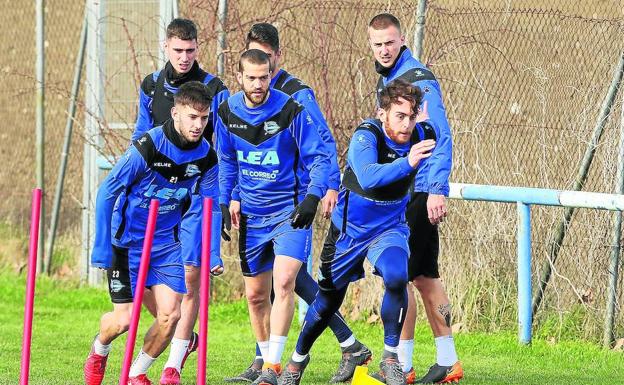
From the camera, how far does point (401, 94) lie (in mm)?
7652

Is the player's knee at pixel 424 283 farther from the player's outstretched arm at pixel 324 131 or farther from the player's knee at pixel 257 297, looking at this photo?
the player's knee at pixel 257 297

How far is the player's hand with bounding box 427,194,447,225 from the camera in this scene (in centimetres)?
790

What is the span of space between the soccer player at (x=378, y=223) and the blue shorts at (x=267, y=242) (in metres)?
0.20

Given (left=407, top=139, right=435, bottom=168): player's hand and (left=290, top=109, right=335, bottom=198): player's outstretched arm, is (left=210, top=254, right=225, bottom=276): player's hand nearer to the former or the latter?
(left=290, top=109, right=335, bottom=198): player's outstretched arm

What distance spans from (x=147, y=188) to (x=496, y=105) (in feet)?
12.7

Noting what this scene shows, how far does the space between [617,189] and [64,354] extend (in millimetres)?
4132

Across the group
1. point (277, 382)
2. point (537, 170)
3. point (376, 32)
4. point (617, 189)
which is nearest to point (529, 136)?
point (537, 170)

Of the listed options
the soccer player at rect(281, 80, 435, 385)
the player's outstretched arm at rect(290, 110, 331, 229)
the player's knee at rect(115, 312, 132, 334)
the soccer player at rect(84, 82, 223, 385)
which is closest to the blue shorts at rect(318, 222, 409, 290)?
the soccer player at rect(281, 80, 435, 385)

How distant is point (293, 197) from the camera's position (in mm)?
8312

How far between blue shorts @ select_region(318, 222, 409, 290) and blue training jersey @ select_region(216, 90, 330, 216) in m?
0.32

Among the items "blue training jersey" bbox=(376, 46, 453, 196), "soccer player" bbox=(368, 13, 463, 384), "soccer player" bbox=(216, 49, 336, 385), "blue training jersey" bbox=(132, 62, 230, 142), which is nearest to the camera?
"blue training jersey" bbox=(376, 46, 453, 196)

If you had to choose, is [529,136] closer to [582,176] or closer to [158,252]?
[582,176]

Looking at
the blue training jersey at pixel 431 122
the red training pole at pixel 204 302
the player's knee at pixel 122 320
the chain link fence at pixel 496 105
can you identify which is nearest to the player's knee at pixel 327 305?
the blue training jersey at pixel 431 122

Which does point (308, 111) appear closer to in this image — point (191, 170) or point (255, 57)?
point (255, 57)
